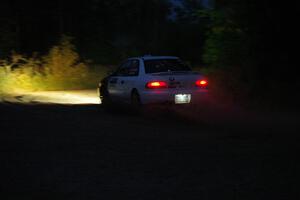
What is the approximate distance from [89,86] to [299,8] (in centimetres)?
1122

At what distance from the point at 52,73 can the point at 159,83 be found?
12.1 meters

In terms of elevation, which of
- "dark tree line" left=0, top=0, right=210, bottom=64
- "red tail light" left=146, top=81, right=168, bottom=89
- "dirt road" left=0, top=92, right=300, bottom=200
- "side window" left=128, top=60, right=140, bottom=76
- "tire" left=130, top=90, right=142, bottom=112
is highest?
"dark tree line" left=0, top=0, right=210, bottom=64

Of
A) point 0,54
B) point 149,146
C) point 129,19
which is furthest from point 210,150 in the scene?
point 129,19

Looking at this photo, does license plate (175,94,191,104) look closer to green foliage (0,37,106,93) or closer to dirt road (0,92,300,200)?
dirt road (0,92,300,200)

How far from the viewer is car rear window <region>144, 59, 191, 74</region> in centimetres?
1584

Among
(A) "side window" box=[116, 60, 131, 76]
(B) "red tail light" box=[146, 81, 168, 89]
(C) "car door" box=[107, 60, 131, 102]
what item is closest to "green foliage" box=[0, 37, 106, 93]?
(C) "car door" box=[107, 60, 131, 102]

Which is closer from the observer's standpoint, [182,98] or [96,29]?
[182,98]

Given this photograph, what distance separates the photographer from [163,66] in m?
16.1

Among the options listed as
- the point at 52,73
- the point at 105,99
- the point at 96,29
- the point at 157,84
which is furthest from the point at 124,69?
the point at 96,29

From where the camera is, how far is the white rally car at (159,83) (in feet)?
50.0

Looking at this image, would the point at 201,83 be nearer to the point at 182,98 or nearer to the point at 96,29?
the point at 182,98

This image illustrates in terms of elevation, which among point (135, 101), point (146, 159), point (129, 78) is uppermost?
point (129, 78)

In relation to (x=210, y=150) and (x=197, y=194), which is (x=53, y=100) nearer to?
(x=210, y=150)

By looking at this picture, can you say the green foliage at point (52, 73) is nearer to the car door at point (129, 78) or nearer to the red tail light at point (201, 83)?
the car door at point (129, 78)
